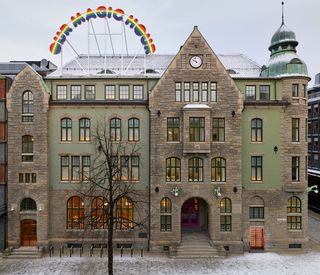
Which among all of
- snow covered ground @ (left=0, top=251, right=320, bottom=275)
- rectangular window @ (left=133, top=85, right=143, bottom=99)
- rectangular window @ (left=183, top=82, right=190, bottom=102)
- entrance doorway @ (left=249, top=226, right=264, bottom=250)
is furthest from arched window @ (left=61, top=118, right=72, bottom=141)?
entrance doorway @ (left=249, top=226, right=264, bottom=250)

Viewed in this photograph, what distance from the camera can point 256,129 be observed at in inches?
1141

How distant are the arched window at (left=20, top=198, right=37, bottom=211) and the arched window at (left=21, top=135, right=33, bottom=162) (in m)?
4.31

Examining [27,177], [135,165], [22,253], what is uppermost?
[135,165]

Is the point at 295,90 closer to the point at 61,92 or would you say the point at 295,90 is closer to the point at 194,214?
the point at 194,214

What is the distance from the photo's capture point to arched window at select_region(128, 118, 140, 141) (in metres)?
29.0

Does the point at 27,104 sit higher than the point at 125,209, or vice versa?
the point at 27,104

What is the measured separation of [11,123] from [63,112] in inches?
216

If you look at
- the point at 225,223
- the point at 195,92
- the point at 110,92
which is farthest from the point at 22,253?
the point at 195,92

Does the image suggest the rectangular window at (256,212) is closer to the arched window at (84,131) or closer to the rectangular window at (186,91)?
the rectangular window at (186,91)

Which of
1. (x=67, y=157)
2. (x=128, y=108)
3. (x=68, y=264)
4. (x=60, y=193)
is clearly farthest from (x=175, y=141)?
(x=68, y=264)

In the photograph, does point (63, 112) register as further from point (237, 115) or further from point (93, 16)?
point (237, 115)

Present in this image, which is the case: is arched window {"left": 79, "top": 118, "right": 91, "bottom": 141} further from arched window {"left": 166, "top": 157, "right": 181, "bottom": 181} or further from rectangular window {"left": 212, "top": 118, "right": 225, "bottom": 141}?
rectangular window {"left": 212, "top": 118, "right": 225, "bottom": 141}

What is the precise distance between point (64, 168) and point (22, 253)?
30.6 feet

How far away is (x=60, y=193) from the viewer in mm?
28594
